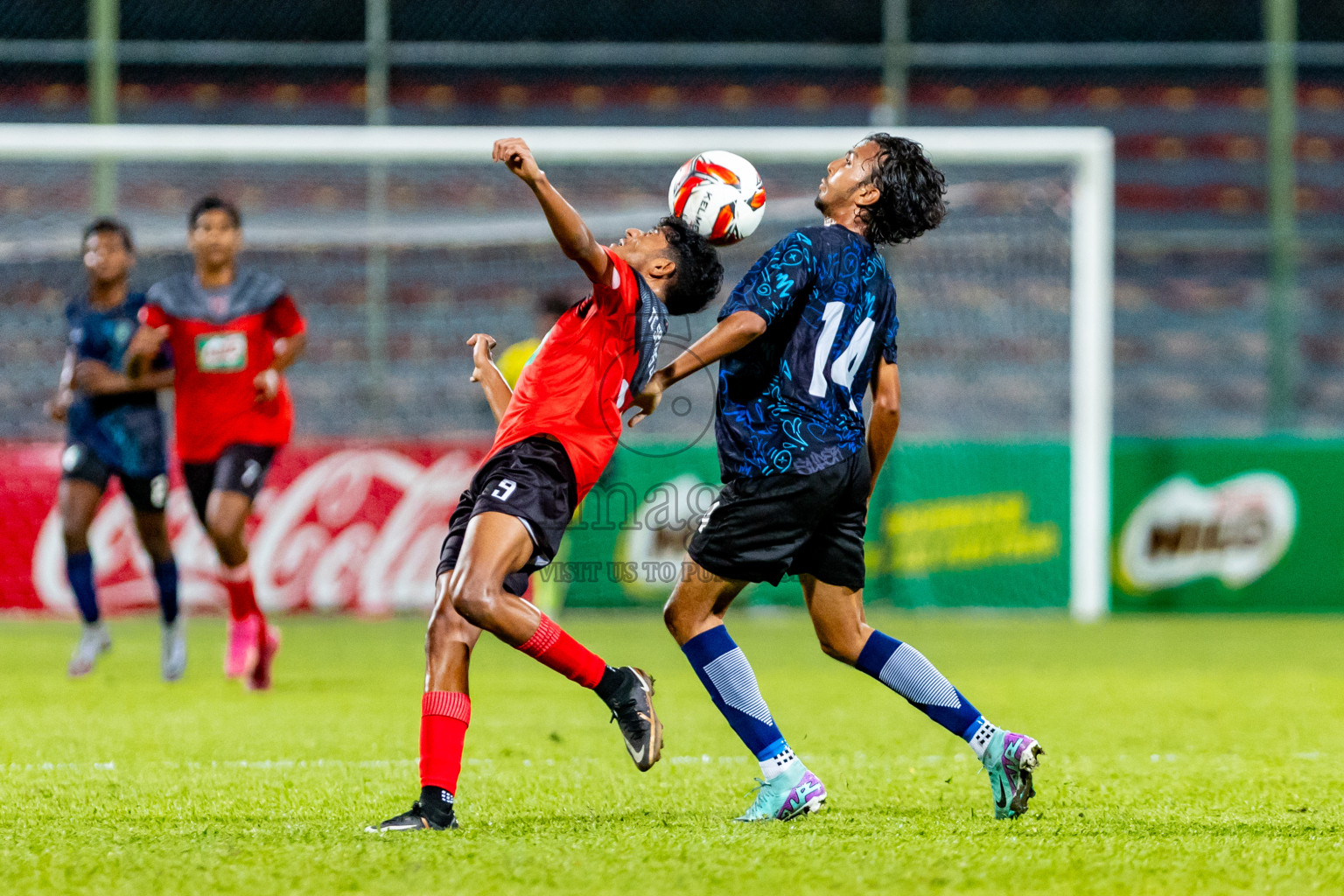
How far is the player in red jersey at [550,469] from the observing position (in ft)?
13.0

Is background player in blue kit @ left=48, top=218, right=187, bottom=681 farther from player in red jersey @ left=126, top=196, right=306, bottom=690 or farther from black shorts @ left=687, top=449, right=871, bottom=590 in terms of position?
black shorts @ left=687, top=449, right=871, bottom=590

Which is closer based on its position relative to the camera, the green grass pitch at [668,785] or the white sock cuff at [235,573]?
the green grass pitch at [668,785]

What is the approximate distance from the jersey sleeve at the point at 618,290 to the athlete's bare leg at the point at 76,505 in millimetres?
4653

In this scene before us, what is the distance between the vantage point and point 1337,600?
12.4 meters

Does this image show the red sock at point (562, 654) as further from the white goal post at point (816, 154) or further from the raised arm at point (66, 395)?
the white goal post at point (816, 154)

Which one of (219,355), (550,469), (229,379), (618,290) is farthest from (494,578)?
(219,355)

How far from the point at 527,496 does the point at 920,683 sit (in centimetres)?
117

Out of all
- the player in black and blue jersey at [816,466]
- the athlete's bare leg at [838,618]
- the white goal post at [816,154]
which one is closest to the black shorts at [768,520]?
the player in black and blue jersey at [816,466]

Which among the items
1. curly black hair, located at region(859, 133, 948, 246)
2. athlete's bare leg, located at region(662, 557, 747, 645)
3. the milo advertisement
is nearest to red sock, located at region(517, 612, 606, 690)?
athlete's bare leg, located at region(662, 557, 747, 645)

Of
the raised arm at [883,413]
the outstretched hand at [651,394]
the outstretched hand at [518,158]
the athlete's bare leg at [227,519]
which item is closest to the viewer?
the outstretched hand at [518,158]

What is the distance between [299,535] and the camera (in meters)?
11.7

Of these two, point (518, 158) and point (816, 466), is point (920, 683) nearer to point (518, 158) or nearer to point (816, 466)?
point (816, 466)

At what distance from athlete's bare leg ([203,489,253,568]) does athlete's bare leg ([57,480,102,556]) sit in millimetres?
842

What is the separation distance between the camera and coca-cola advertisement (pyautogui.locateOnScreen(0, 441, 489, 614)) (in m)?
11.5
